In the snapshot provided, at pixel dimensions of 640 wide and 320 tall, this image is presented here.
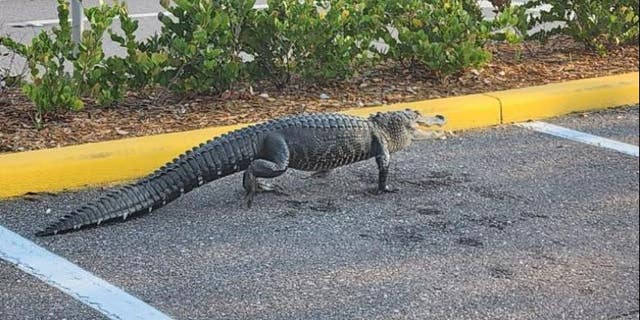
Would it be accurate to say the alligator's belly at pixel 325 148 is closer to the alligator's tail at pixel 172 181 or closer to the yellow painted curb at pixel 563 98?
the alligator's tail at pixel 172 181

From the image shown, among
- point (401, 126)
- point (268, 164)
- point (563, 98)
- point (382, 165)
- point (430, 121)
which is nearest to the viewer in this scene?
point (268, 164)

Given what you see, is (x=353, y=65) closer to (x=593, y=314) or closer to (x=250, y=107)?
(x=250, y=107)

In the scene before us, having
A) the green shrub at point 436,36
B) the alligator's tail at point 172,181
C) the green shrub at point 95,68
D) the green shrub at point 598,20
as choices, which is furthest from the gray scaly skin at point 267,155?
the green shrub at point 598,20

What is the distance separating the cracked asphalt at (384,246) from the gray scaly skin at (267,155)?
0.10m

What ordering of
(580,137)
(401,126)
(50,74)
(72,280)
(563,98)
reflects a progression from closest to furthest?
(72,280)
(401,126)
(50,74)
(580,137)
(563,98)

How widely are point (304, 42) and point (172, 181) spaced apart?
2.20 metres

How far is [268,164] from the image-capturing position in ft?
19.6

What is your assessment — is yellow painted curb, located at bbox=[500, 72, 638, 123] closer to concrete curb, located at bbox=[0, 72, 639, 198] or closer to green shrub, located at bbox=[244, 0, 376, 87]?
concrete curb, located at bbox=[0, 72, 639, 198]

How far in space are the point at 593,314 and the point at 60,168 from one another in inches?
114

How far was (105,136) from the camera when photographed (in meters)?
6.79

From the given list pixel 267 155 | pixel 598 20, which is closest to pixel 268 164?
pixel 267 155

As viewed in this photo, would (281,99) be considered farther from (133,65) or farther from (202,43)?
(133,65)

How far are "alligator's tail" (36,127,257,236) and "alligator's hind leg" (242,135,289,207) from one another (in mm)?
51

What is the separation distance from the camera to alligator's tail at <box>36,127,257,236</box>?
5.58 metres
